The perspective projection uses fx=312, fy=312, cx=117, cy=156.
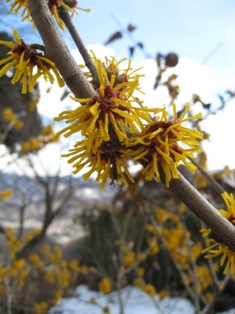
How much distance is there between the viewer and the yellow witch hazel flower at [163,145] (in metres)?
0.55

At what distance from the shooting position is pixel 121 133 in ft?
1.76

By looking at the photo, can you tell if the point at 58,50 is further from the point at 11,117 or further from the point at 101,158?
the point at 11,117

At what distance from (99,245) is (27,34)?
6726mm

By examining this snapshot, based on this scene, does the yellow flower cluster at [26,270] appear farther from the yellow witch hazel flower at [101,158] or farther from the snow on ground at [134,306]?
the yellow witch hazel flower at [101,158]

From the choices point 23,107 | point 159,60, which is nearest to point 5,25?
point 159,60

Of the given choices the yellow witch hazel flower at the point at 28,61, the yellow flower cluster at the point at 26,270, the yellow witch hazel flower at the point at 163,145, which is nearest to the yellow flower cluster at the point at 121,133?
the yellow witch hazel flower at the point at 163,145

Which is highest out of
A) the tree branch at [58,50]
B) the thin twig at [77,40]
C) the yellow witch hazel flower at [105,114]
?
the thin twig at [77,40]

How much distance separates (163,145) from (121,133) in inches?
3.2

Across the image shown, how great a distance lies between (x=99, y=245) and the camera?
280 inches

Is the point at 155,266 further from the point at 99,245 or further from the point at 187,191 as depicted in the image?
the point at 187,191

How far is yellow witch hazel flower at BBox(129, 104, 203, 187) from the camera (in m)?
0.55

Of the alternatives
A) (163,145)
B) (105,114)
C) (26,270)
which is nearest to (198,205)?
(163,145)

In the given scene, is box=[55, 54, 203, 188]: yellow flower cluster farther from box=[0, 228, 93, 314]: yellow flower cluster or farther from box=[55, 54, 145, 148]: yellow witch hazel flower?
box=[0, 228, 93, 314]: yellow flower cluster

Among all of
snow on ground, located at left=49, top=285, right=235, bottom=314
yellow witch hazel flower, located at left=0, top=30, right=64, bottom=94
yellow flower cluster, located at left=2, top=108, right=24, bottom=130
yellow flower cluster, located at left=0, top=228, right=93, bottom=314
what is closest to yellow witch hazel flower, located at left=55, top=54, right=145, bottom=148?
yellow witch hazel flower, located at left=0, top=30, right=64, bottom=94
